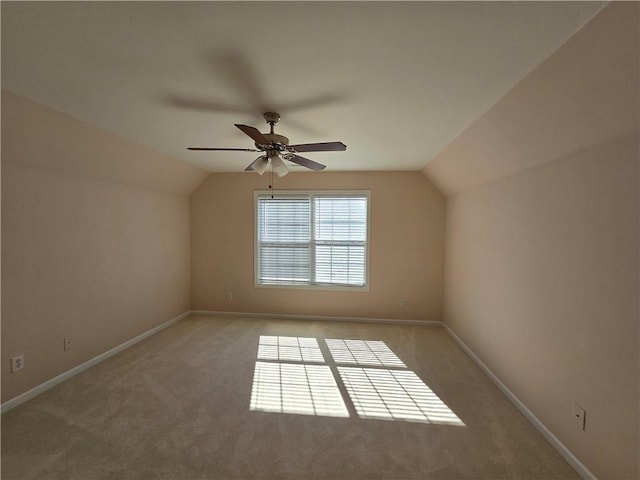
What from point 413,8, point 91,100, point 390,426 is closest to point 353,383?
point 390,426

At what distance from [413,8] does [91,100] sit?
220 cm

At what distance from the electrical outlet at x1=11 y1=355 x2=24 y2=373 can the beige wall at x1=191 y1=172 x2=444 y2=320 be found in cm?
256

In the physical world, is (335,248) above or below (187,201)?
below

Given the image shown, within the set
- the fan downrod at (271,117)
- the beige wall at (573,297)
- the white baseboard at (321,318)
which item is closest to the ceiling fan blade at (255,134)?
the fan downrod at (271,117)

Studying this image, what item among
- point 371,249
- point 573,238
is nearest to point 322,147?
point 573,238

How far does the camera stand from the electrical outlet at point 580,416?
176 centimetres

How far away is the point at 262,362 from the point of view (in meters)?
3.25

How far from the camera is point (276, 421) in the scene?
2240 mm

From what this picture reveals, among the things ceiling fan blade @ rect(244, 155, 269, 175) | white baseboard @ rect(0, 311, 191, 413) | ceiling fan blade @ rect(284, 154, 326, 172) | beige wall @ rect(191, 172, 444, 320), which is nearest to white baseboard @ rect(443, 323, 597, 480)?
beige wall @ rect(191, 172, 444, 320)

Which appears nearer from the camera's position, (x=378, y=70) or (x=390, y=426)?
(x=378, y=70)

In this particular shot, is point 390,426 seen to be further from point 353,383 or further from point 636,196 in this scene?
point 636,196

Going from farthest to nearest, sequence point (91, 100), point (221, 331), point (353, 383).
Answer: point (221, 331)
point (353, 383)
point (91, 100)

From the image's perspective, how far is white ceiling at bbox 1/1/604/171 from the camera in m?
1.22

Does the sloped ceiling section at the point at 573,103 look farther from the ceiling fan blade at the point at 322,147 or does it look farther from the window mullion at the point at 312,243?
the window mullion at the point at 312,243
